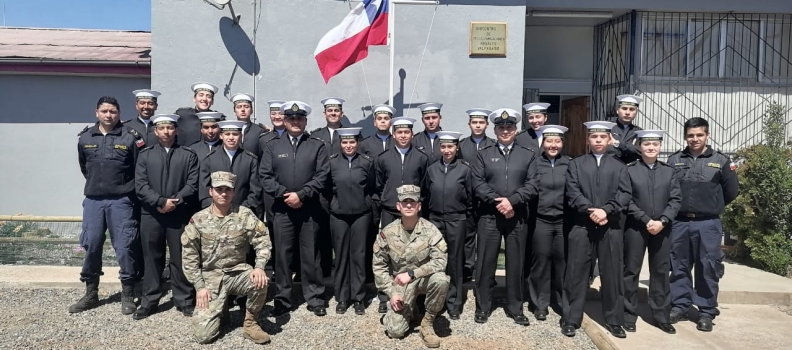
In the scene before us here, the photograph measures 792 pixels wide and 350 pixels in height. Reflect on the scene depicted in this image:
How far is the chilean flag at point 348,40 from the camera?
7562mm

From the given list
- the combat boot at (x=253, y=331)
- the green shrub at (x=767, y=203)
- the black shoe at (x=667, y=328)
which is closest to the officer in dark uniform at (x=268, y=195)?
the combat boot at (x=253, y=331)

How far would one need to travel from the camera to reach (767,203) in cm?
726

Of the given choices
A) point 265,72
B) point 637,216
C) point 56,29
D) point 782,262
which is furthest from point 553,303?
point 56,29

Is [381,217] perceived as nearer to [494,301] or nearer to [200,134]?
[494,301]

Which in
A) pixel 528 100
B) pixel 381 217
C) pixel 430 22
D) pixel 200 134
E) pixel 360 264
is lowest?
pixel 360 264

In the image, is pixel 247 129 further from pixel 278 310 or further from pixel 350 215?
pixel 278 310

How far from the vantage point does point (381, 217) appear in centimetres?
579

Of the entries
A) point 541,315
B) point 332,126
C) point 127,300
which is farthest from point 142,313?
point 541,315

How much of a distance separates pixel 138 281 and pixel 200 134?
172 centimetres

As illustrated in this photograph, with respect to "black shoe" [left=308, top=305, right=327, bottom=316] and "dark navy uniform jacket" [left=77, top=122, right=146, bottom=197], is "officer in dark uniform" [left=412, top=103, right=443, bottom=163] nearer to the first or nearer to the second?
"black shoe" [left=308, top=305, right=327, bottom=316]

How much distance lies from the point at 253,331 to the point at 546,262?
9.07 feet

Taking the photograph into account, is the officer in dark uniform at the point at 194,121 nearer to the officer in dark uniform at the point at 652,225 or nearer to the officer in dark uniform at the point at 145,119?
the officer in dark uniform at the point at 145,119

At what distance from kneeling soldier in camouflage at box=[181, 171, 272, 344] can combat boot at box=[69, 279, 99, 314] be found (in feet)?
4.83

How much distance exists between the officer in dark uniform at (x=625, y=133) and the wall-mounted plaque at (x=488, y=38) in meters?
2.41
